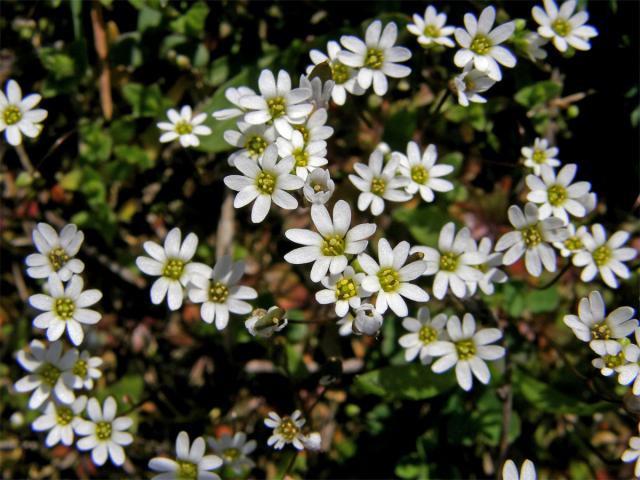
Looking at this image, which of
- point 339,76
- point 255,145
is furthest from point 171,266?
point 339,76

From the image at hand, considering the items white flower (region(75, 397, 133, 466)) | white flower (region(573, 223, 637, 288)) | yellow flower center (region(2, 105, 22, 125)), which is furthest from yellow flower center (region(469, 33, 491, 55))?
white flower (region(75, 397, 133, 466))

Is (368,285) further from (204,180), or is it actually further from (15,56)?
(15,56)

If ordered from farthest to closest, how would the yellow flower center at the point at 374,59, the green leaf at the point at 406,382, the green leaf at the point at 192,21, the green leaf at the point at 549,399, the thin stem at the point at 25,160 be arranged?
the thin stem at the point at 25,160
the green leaf at the point at 192,21
the green leaf at the point at 549,399
the green leaf at the point at 406,382
the yellow flower center at the point at 374,59

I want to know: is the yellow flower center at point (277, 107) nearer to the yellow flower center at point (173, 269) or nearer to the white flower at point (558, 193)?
the yellow flower center at point (173, 269)

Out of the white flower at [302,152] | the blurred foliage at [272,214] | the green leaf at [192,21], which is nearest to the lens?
the white flower at [302,152]

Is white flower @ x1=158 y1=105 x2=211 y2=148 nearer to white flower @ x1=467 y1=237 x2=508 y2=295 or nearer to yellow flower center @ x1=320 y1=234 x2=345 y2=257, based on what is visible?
yellow flower center @ x1=320 y1=234 x2=345 y2=257

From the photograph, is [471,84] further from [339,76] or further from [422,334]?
[422,334]

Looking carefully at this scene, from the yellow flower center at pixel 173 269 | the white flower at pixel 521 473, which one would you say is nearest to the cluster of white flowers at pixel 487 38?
the yellow flower center at pixel 173 269
